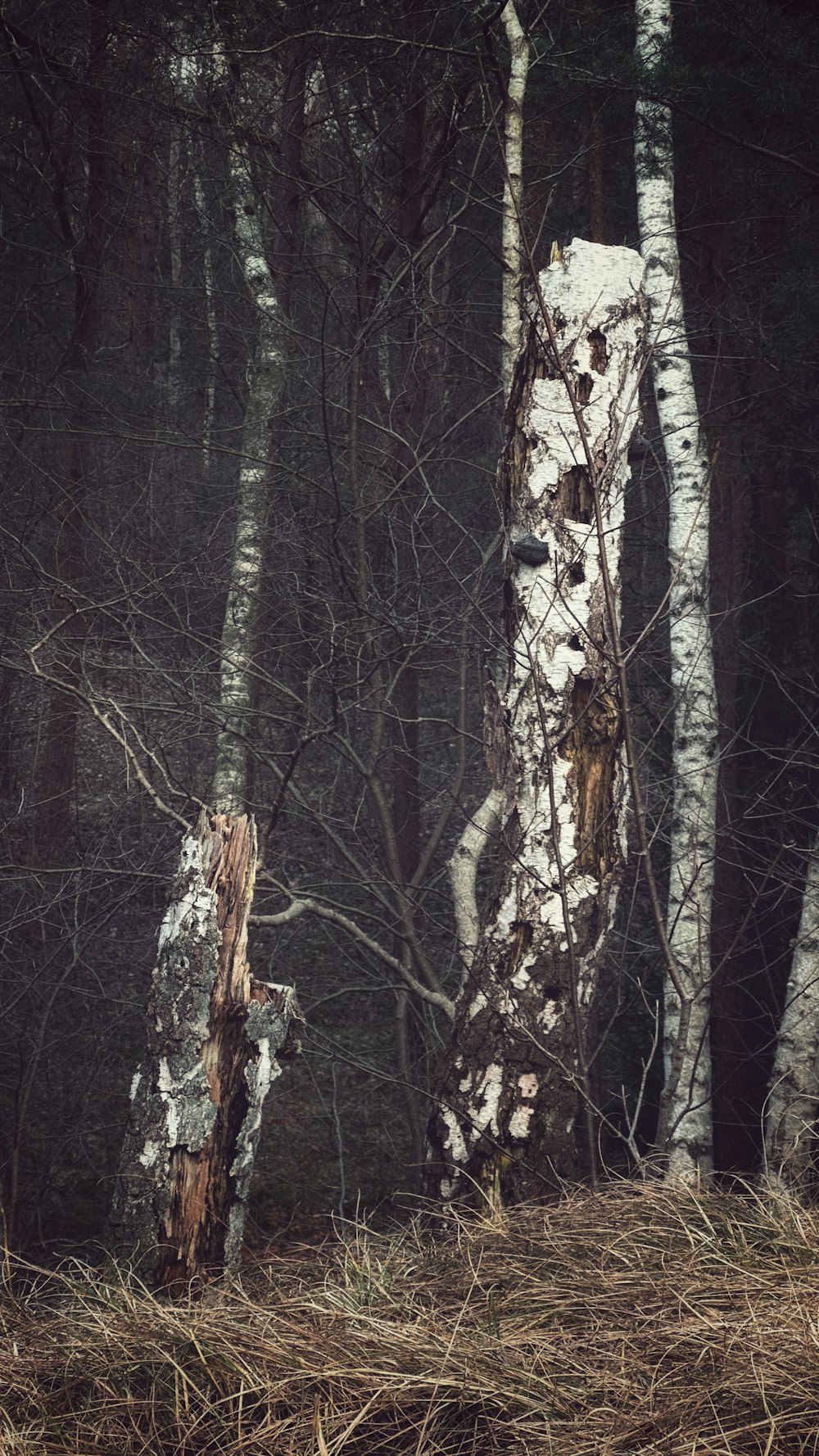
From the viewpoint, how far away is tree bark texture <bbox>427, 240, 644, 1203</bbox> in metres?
3.27

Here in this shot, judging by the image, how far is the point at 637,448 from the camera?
3.71 meters

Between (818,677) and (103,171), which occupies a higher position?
(103,171)

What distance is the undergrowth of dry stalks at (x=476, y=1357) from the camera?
1741mm

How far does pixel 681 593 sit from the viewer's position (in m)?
5.68

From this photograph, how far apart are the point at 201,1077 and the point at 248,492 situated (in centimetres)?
429

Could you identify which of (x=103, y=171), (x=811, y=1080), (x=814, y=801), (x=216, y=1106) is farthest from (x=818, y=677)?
(x=103, y=171)

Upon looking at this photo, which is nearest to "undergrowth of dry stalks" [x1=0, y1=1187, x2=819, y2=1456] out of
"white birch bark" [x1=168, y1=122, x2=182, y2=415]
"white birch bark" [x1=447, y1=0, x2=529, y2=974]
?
"white birch bark" [x1=447, y1=0, x2=529, y2=974]

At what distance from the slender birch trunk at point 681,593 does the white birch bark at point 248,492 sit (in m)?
2.21

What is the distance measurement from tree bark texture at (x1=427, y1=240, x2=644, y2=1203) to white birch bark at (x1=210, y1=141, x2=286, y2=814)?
2.75 metres

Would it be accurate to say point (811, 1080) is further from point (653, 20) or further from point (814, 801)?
point (653, 20)

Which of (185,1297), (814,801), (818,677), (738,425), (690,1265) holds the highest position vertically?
(738,425)

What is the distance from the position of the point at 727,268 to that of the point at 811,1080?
5.19 metres

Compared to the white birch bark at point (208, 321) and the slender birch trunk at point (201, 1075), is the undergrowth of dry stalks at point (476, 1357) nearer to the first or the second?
the slender birch trunk at point (201, 1075)

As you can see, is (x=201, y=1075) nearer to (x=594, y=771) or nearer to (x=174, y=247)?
(x=594, y=771)
